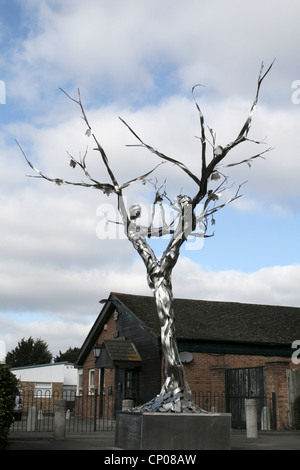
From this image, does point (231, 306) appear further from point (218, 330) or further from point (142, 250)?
point (142, 250)

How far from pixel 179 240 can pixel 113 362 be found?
12.5 meters

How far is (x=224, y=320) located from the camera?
24781 millimetres

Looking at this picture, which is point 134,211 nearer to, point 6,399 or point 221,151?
point 221,151

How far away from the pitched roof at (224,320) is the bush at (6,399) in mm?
11188

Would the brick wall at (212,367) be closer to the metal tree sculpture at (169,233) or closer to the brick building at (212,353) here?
the brick building at (212,353)

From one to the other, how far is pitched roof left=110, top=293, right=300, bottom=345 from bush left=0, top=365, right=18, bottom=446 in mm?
11188

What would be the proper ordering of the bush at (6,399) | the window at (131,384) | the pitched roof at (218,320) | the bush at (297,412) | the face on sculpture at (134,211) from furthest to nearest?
the window at (131,384) → the pitched roof at (218,320) → the bush at (297,412) → the face on sculpture at (134,211) → the bush at (6,399)

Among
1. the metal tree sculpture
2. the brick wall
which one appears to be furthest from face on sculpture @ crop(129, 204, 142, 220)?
A: the brick wall

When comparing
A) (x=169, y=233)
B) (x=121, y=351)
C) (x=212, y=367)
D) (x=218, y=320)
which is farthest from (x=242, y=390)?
(x=169, y=233)

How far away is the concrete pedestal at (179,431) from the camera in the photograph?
954 cm

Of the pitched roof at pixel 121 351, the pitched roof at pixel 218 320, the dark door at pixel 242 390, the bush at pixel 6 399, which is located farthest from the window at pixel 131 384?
the bush at pixel 6 399

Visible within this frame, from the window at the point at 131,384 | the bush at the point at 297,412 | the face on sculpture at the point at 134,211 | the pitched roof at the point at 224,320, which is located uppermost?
the face on sculpture at the point at 134,211

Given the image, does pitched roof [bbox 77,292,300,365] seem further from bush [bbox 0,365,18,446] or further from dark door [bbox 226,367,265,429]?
bush [bbox 0,365,18,446]

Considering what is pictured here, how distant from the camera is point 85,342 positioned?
29219 millimetres
